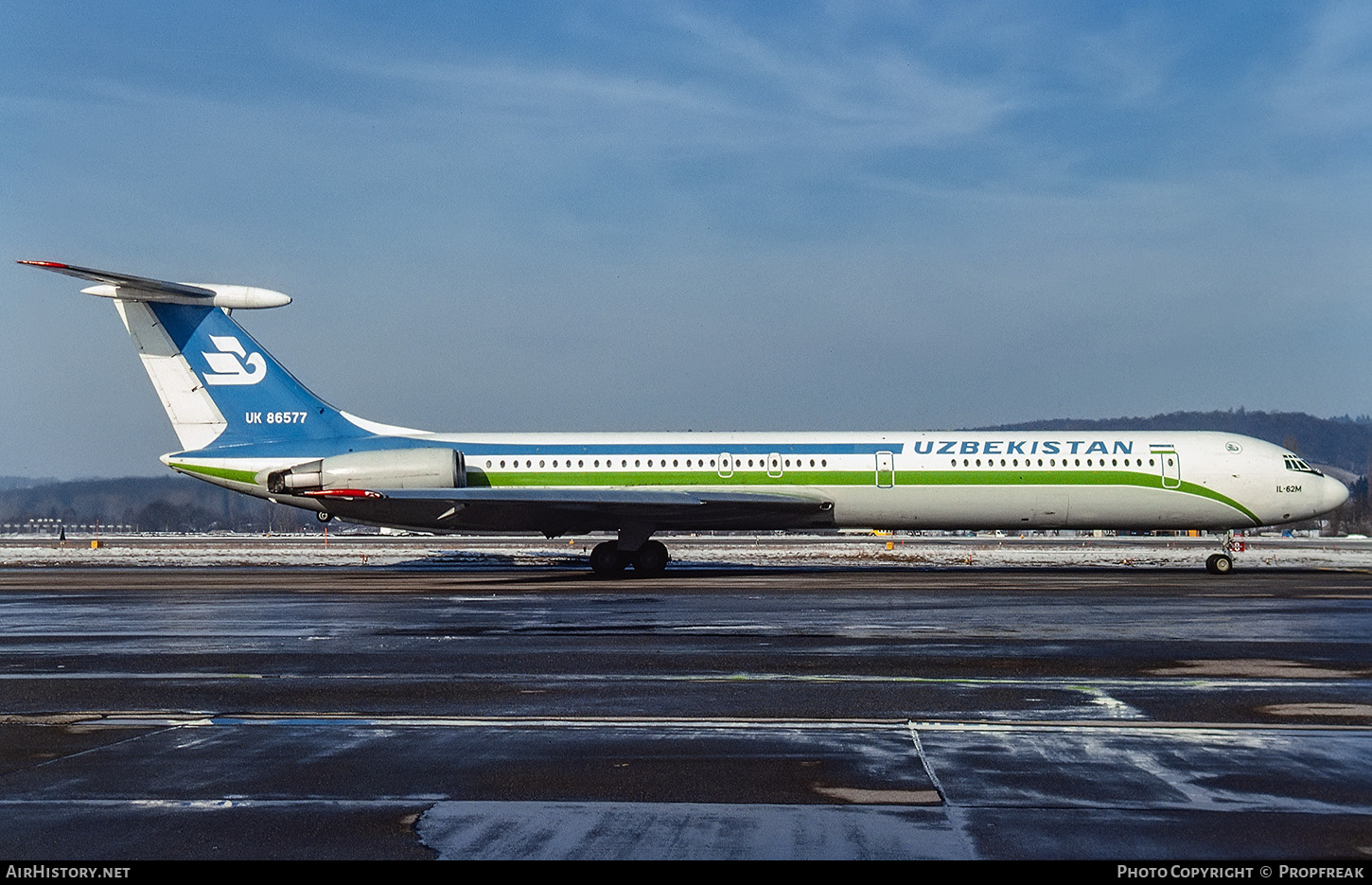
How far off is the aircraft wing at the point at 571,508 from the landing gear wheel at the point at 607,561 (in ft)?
1.92

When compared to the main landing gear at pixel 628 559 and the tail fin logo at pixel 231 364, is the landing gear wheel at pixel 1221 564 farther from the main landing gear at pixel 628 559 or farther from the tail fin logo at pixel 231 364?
the tail fin logo at pixel 231 364

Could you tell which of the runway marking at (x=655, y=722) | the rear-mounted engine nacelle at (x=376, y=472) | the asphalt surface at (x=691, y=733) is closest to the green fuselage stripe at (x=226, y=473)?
the rear-mounted engine nacelle at (x=376, y=472)

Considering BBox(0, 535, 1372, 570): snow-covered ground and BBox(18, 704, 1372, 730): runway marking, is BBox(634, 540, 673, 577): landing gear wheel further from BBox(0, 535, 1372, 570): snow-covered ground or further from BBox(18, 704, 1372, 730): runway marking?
BBox(18, 704, 1372, 730): runway marking

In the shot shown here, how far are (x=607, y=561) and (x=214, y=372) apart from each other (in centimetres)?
1155

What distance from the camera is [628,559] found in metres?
29.9

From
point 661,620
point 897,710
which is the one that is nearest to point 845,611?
point 661,620

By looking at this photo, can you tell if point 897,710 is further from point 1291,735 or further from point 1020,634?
point 1020,634

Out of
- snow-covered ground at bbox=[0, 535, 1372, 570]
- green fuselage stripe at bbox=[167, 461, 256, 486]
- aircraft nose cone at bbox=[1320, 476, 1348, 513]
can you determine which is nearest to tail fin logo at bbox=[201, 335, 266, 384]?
green fuselage stripe at bbox=[167, 461, 256, 486]

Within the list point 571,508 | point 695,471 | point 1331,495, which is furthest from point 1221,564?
point 571,508

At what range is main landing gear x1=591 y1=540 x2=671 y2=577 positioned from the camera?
29766mm

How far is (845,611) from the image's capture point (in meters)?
19.1

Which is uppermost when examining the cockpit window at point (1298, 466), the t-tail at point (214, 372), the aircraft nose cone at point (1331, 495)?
the t-tail at point (214, 372)

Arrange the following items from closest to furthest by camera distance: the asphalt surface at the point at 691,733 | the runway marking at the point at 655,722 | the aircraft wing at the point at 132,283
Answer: the asphalt surface at the point at 691,733 < the runway marking at the point at 655,722 < the aircraft wing at the point at 132,283

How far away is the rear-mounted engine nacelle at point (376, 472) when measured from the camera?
29.1m
